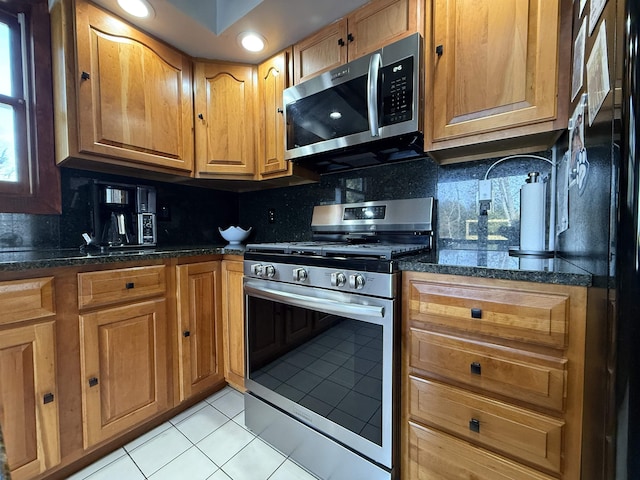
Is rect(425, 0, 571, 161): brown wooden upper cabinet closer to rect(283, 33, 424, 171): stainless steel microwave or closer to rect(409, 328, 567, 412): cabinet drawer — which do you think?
rect(283, 33, 424, 171): stainless steel microwave

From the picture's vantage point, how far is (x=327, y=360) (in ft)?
3.88

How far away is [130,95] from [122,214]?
2.28 ft

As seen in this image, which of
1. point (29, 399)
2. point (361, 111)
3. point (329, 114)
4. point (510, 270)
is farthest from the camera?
point (329, 114)

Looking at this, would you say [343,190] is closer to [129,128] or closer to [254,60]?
[254,60]

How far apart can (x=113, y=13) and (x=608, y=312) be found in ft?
7.59

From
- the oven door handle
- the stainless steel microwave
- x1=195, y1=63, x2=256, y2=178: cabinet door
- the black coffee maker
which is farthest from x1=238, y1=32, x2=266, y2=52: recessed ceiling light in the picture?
the oven door handle

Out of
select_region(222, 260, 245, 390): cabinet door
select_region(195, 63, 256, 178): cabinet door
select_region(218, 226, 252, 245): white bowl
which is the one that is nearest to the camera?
select_region(222, 260, 245, 390): cabinet door

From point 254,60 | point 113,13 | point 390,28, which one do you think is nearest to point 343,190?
point 390,28

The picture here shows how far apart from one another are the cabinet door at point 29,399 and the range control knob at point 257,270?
2.69ft

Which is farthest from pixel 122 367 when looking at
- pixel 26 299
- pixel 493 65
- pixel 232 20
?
pixel 493 65

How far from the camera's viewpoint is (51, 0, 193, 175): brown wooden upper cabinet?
135 cm

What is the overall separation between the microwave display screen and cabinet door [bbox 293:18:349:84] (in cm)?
16

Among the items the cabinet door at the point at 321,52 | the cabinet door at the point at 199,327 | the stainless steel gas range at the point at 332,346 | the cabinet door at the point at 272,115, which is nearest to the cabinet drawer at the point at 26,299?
the cabinet door at the point at 199,327

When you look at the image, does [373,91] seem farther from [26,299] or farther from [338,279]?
[26,299]
